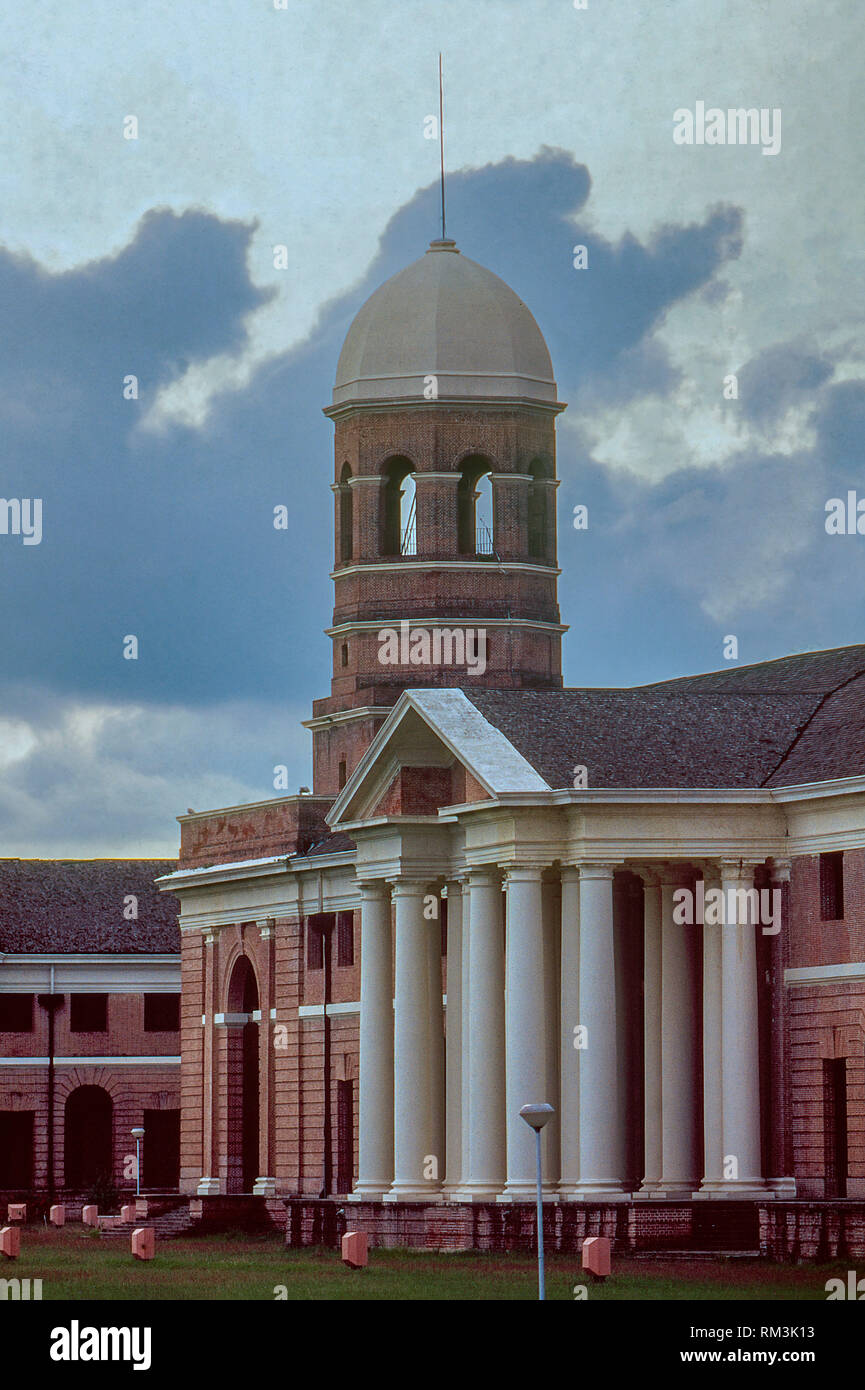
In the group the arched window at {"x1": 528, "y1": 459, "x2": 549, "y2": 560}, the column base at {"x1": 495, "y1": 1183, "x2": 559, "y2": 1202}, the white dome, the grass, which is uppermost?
the white dome

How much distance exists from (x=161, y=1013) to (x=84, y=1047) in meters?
2.56

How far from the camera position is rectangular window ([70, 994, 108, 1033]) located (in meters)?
103

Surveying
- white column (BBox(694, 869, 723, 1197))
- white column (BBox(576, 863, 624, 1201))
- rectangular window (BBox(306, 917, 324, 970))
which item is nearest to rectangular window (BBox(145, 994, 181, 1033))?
rectangular window (BBox(306, 917, 324, 970))

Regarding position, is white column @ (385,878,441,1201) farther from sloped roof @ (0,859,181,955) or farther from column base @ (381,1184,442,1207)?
sloped roof @ (0,859,181,955)

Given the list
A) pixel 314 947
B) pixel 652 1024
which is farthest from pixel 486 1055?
pixel 314 947

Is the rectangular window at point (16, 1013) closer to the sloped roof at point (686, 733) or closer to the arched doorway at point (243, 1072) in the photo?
the arched doorway at point (243, 1072)

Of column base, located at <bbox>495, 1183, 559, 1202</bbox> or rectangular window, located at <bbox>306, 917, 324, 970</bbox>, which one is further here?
rectangular window, located at <bbox>306, 917, 324, 970</bbox>

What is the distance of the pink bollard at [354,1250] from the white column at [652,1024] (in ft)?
22.1

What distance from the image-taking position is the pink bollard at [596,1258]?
5453cm

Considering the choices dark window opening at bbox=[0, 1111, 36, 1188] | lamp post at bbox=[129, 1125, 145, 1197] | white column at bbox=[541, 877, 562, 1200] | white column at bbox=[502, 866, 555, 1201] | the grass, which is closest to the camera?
the grass

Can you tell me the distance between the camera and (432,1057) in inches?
2771

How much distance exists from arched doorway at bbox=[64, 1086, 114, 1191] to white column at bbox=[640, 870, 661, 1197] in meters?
38.6
